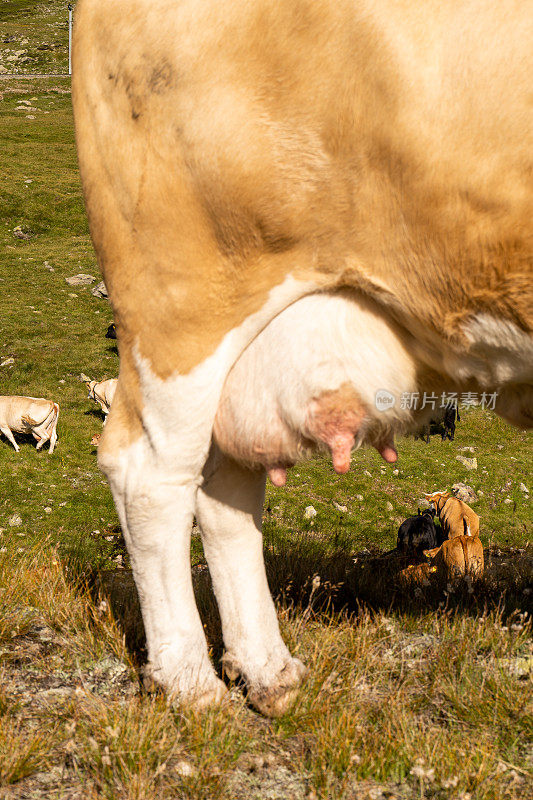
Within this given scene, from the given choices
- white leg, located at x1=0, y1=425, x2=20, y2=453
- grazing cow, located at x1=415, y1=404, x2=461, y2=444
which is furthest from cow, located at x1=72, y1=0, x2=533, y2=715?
white leg, located at x1=0, y1=425, x2=20, y2=453

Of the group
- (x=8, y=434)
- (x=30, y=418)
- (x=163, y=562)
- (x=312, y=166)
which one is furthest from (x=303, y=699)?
(x=8, y=434)

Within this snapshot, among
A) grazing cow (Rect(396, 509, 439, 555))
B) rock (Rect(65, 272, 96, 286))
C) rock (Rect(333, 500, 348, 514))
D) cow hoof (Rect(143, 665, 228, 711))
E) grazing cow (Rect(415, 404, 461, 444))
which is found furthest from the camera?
rock (Rect(65, 272, 96, 286))

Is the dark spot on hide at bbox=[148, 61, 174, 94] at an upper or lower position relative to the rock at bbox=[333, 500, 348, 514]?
upper

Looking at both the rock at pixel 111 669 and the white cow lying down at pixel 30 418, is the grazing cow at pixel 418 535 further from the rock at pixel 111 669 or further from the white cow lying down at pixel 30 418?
the white cow lying down at pixel 30 418

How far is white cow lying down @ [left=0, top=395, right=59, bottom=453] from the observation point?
334 inches

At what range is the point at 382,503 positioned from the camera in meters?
7.91

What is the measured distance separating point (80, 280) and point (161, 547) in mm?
12251

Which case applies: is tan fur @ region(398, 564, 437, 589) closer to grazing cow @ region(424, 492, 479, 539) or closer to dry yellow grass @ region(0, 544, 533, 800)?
dry yellow grass @ region(0, 544, 533, 800)

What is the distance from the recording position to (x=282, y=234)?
82.0 inches

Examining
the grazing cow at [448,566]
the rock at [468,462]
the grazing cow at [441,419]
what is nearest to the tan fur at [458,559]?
the grazing cow at [448,566]

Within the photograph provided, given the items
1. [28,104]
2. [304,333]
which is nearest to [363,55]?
[304,333]

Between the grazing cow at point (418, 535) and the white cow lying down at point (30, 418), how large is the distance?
4760mm

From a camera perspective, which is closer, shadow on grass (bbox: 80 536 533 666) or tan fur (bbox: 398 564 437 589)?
shadow on grass (bbox: 80 536 533 666)

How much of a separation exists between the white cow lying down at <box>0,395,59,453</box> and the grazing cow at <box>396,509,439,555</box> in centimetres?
476
